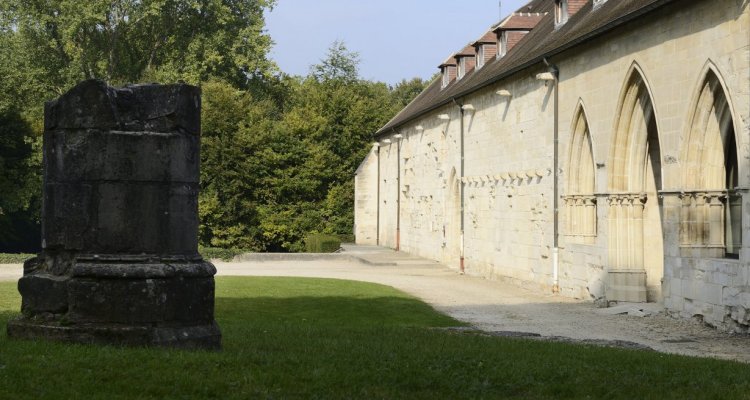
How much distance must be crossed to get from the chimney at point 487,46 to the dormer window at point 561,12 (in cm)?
793

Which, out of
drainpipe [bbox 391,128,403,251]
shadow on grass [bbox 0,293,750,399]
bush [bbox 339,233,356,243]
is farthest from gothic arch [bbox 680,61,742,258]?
bush [bbox 339,233,356,243]

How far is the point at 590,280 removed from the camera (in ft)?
72.1

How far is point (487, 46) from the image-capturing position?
3547cm

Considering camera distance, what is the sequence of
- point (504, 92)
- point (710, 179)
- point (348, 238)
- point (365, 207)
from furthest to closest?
1. point (365, 207)
2. point (348, 238)
3. point (504, 92)
4. point (710, 179)

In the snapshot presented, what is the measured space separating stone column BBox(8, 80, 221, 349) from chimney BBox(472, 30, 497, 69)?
88.7 feet

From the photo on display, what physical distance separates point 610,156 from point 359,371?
13.6m

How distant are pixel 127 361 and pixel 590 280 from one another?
15.5m

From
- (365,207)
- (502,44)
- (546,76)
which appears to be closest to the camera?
(546,76)

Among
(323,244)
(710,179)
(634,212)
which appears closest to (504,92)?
(634,212)

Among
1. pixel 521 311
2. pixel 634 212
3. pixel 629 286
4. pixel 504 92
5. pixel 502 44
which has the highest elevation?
pixel 502 44

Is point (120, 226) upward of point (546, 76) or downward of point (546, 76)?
downward

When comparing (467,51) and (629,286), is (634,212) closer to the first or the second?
(629,286)

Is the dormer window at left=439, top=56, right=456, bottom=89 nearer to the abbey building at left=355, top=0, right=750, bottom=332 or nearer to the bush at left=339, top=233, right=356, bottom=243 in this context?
the abbey building at left=355, top=0, right=750, bottom=332

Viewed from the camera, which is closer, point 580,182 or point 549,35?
point 580,182
